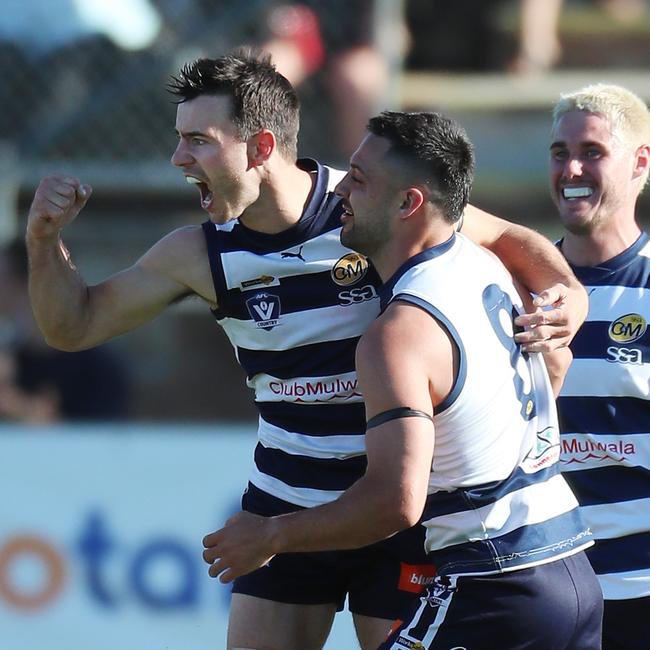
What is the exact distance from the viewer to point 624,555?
389 centimetres

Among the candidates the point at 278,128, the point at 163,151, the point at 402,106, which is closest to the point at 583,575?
the point at 278,128

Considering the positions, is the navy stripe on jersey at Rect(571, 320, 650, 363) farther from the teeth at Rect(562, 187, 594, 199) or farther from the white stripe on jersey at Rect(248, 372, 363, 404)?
the white stripe on jersey at Rect(248, 372, 363, 404)

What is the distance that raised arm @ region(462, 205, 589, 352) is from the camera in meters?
3.44

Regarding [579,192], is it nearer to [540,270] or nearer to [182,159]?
[540,270]

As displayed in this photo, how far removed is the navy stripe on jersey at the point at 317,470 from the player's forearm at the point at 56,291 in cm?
69

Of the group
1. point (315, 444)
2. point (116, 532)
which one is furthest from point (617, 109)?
point (116, 532)

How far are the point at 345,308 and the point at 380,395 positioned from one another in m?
0.75

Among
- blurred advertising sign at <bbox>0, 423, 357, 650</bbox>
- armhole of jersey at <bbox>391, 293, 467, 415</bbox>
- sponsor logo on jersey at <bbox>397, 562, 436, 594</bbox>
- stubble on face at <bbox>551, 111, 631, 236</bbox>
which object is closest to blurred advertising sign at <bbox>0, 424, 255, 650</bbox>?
blurred advertising sign at <bbox>0, 423, 357, 650</bbox>

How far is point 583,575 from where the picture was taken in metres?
3.25

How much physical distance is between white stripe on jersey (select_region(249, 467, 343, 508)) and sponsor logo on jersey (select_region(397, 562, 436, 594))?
28 cm

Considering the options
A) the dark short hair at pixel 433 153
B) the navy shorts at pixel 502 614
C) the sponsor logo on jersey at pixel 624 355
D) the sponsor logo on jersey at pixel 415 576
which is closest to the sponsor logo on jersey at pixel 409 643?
the navy shorts at pixel 502 614

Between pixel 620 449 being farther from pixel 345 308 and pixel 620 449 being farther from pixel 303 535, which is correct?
pixel 303 535

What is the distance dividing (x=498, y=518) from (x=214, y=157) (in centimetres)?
129

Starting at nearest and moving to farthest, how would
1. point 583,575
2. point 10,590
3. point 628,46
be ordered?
point 583,575 < point 10,590 < point 628,46
